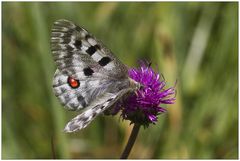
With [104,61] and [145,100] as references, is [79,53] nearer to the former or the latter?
[104,61]

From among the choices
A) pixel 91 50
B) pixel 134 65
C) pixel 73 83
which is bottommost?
pixel 134 65

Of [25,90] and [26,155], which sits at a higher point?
[25,90]

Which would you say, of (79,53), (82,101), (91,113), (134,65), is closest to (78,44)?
(79,53)

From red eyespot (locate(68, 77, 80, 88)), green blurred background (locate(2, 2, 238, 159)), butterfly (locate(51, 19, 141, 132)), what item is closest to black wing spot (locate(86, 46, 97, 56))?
butterfly (locate(51, 19, 141, 132))

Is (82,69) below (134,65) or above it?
above

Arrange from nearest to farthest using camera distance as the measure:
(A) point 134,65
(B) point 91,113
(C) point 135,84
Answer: (B) point 91,113, (C) point 135,84, (A) point 134,65

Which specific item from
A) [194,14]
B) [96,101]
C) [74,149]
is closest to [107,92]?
[96,101]

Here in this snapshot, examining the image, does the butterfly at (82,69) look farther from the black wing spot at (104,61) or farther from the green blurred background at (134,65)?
the green blurred background at (134,65)

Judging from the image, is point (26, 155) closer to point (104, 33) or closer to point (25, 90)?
point (25, 90)

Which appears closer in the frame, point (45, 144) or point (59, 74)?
point (59, 74)
